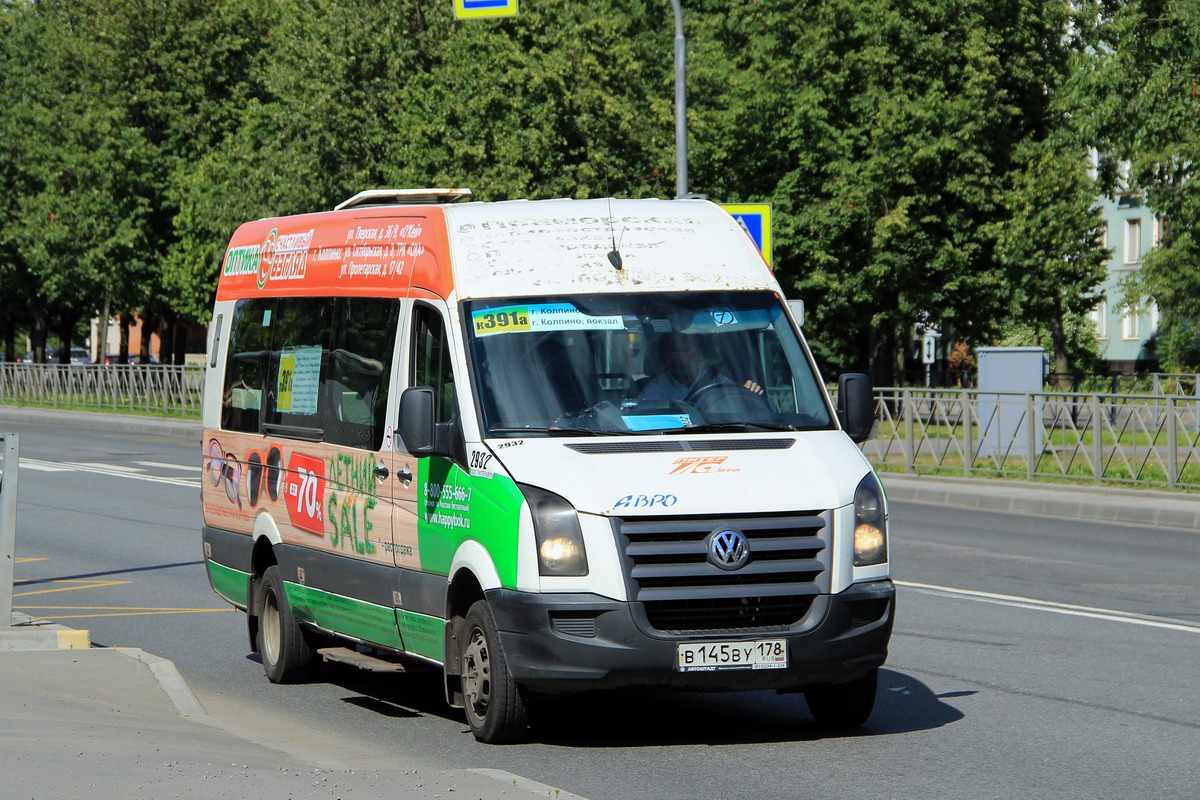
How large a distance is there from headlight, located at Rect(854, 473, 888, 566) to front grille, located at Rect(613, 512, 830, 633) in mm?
208

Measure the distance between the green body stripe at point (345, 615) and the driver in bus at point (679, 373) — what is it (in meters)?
1.74

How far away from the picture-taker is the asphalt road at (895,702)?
274 inches

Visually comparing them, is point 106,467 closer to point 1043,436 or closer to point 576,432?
point 1043,436

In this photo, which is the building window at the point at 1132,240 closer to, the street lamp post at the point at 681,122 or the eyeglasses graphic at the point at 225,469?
the street lamp post at the point at 681,122

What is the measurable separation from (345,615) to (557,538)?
219 centimetres

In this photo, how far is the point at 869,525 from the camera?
7.41 metres

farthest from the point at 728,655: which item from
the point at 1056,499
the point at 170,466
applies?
the point at 170,466

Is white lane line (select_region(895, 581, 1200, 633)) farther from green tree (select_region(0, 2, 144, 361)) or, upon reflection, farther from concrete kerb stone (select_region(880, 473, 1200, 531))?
green tree (select_region(0, 2, 144, 361))

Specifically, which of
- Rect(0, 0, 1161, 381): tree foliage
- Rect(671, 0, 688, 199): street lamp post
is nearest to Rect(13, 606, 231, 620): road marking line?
Rect(671, 0, 688, 199): street lamp post

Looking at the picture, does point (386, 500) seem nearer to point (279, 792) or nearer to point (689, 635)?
point (689, 635)

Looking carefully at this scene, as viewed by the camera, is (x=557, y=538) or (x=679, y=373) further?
(x=679, y=373)

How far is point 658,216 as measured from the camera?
8.51 meters

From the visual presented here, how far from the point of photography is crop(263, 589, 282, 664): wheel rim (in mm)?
9688

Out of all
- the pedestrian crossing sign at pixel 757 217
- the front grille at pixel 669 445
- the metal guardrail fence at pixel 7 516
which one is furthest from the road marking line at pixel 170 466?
the front grille at pixel 669 445
